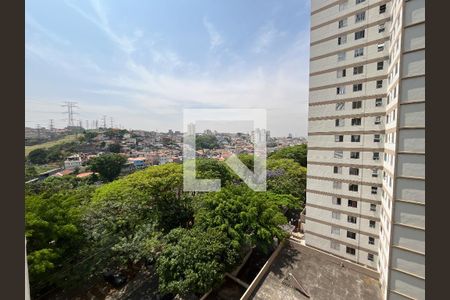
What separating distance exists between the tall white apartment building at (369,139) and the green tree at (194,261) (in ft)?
22.4

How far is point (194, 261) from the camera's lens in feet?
28.4

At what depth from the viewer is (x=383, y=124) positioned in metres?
10.3

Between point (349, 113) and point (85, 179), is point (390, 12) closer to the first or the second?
point (349, 113)

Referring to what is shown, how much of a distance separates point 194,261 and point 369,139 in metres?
11.2

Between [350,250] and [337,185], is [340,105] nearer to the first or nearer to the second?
[337,185]

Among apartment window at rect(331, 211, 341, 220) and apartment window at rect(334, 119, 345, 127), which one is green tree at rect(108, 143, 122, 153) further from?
apartment window at rect(334, 119, 345, 127)

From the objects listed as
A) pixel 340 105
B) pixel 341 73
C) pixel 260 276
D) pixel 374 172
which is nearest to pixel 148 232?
pixel 260 276

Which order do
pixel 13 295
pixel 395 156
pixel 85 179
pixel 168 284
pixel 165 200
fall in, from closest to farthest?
pixel 13 295, pixel 395 156, pixel 168 284, pixel 165 200, pixel 85 179

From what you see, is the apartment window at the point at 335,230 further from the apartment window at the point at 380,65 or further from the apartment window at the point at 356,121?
the apartment window at the point at 380,65

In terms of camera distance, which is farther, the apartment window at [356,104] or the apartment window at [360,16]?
the apartment window at [356,104]

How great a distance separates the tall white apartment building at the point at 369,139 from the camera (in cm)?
704

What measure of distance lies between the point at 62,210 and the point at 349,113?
1592 centimetres

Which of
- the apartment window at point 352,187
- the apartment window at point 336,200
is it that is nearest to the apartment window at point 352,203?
the apartment window at point 336,200

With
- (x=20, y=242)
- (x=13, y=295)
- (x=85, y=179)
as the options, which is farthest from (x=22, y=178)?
(x=85, y=179)
